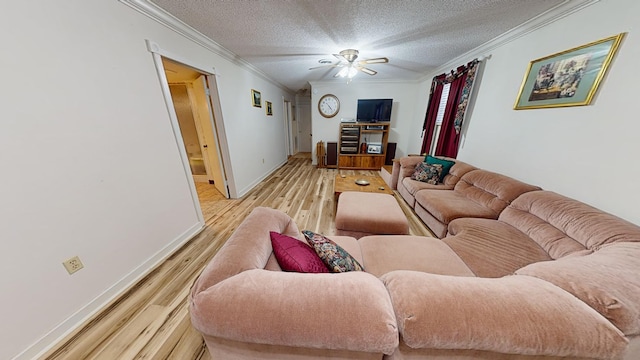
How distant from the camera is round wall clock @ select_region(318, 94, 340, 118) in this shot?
4.56m

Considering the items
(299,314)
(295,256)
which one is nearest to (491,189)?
(295,256)

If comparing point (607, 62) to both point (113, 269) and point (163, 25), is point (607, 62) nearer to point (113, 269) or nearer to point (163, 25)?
point (163, 25)

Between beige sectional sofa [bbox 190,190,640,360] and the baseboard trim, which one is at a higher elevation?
beige sectional sofa [bbox 190,190,640,360]

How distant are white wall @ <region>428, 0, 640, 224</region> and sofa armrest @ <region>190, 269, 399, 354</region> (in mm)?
1998

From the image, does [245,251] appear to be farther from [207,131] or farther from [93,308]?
[207,131]

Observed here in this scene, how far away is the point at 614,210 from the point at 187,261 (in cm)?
346

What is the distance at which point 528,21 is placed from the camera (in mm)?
1849

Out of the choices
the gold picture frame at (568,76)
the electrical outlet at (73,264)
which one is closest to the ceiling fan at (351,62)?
the gold picture frame at (568,76)

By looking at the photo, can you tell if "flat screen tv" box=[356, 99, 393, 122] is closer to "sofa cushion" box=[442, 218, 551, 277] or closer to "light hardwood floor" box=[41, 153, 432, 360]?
"light hardwood floor" box=[41, 153, 432, 360]

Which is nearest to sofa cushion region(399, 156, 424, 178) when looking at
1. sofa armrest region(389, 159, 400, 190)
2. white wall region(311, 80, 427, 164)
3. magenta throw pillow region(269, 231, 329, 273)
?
sofa armrest region(389, 159, 400, 190)

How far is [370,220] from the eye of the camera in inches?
64.7

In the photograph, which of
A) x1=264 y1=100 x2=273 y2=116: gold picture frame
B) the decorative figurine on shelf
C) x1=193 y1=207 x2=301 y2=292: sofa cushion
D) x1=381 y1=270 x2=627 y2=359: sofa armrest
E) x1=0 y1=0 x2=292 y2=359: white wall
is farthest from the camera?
the decorative figurine on shelf

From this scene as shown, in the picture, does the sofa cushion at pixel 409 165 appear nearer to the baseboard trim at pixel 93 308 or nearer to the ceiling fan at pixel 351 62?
the ceiling fan at pixel 351 62

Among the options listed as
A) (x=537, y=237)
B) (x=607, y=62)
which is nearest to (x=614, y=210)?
(x=537, y=237)
